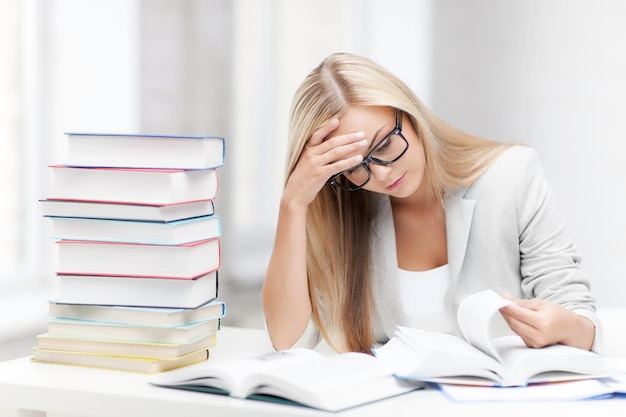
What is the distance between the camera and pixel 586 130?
349cm

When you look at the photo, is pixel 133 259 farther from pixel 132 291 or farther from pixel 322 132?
pixel 322 132

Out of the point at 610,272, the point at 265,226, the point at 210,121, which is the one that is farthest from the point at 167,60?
the point at 610,272

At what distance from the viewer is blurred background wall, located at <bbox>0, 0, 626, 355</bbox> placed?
7.02 ft

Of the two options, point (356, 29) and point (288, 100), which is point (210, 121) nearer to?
point (288, 100)

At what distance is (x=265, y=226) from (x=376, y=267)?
5.50ft

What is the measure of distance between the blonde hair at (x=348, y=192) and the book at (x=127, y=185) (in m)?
0.40

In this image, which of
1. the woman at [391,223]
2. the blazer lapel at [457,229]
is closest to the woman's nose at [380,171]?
the woman at [391,223]

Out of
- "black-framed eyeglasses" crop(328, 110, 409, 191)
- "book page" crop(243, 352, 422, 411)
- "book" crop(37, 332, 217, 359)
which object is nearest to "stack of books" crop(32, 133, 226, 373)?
"book" crop(37, 332, 217, 359)

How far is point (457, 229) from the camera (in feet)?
5.88

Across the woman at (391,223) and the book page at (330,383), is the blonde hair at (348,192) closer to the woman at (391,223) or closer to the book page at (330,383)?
the woman at (391,223)

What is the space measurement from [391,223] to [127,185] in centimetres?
75

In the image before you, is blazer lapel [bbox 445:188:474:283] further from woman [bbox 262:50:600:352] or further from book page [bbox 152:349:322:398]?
book page [bbox 152:349:322:398]

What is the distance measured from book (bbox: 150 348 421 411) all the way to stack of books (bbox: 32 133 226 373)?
12cm

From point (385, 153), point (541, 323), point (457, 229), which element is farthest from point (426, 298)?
point (541, 323)
